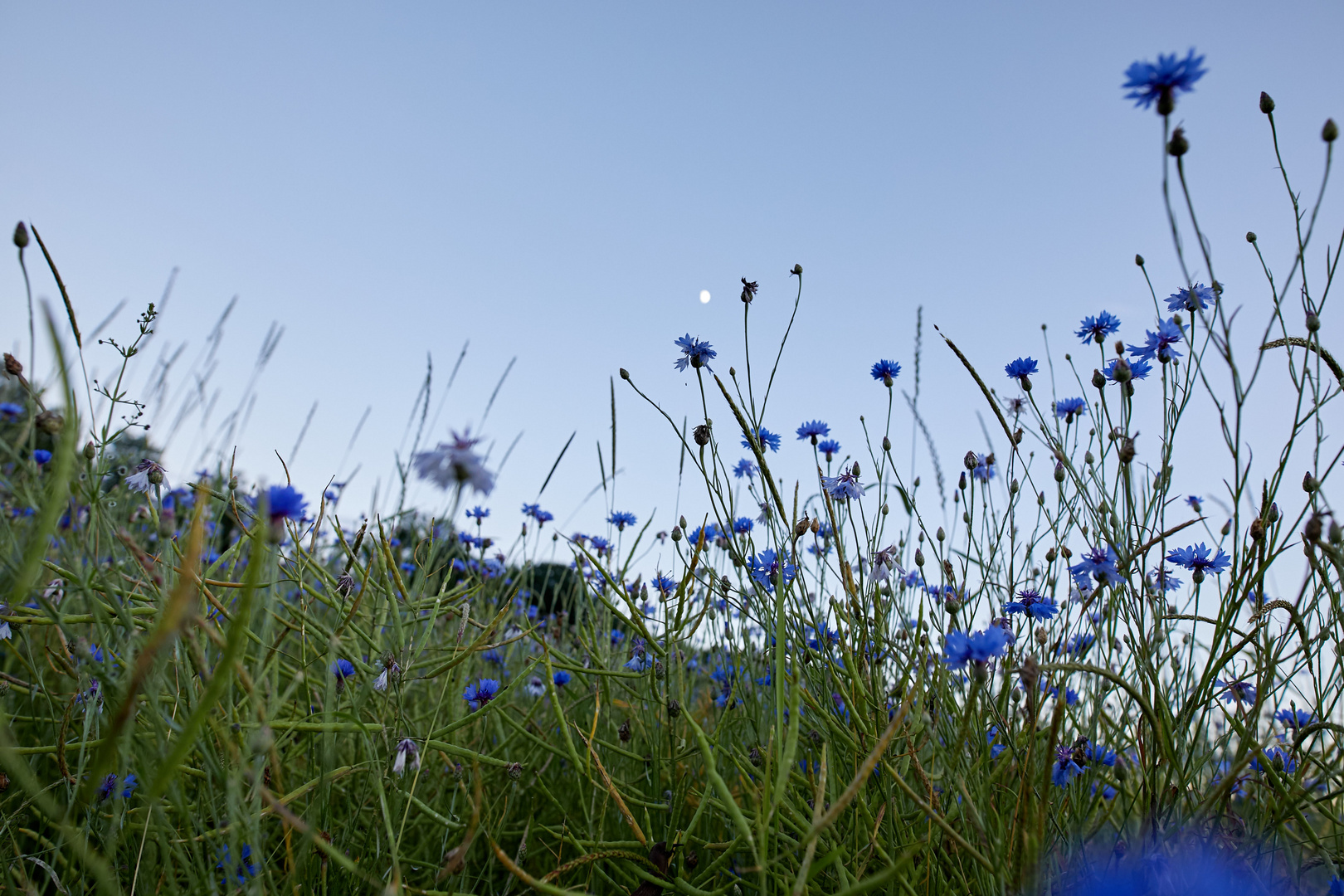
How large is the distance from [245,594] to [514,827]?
126cm

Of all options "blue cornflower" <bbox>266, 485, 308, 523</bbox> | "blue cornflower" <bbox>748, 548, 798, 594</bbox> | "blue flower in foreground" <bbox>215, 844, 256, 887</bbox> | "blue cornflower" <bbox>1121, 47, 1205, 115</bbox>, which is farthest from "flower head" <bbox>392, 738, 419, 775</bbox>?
"blue cornflower" <bbox>1121, 47, 1205, 115</bbox>

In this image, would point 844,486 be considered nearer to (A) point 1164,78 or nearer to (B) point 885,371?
(B) point 885,371

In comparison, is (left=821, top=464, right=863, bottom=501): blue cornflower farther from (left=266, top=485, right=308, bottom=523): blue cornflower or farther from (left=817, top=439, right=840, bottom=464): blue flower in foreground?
(left=266, top=485, right=308, bottom=523): blue cornflower

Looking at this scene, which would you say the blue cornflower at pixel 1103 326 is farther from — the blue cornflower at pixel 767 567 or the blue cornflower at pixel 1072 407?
the blue cornflower at pixel 767 567

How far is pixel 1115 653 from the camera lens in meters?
1.59

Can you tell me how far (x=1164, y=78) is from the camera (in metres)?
1.00

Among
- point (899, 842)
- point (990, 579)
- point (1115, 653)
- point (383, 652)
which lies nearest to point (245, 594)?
point (383, 652)

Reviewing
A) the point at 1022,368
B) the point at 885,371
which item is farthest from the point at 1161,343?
the point at 885,371

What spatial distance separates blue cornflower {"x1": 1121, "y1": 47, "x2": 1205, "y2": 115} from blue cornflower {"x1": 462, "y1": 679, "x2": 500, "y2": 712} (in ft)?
5.04

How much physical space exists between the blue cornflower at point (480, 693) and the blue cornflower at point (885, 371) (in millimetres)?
1253

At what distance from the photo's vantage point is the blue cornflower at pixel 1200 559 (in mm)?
1571

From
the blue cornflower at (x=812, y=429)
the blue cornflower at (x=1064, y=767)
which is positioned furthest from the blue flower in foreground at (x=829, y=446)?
the blue cornflower at (x=1064, y=767)

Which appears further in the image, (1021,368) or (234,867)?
(1021,368)

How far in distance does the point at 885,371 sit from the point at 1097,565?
78cm
